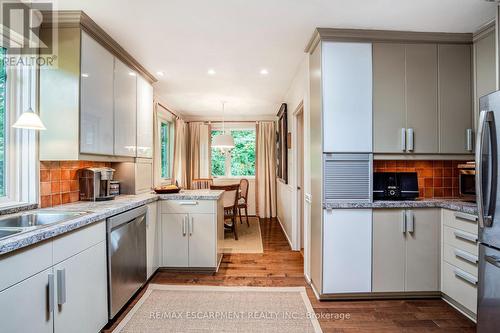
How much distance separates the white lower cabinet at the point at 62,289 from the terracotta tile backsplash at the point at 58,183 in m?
0.64

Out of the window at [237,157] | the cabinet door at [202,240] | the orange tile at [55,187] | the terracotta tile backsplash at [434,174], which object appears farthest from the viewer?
the window at [237,157]

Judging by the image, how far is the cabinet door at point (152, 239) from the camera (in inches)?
104

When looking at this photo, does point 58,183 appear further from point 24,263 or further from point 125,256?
point 24,263

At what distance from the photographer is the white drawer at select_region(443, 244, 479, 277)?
1.96 meters

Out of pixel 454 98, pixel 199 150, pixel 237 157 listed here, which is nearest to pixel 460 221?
pixel 454 98

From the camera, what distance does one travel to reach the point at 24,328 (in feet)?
4.03

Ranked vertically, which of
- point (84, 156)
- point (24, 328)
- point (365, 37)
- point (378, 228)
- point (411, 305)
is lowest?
point (411, 305)

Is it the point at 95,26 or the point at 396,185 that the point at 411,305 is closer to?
the point at 396,185

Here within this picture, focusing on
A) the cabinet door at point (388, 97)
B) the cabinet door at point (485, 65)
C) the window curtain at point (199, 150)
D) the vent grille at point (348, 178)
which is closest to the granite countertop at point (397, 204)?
the vent grille at point (348, 178)

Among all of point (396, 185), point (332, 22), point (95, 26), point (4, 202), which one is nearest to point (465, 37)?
point (332, 22)

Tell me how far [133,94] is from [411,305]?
3.50 meters

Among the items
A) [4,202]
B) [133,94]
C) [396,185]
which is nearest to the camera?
[4,202]

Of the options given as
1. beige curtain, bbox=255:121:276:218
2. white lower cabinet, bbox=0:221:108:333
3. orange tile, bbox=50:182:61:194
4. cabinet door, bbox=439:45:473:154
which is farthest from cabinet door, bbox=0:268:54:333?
beige curtain, bbox=255:121:276:218

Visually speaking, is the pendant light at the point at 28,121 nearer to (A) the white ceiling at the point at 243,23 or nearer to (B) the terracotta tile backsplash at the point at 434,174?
(A) the white ceiling at the point at 243,23
